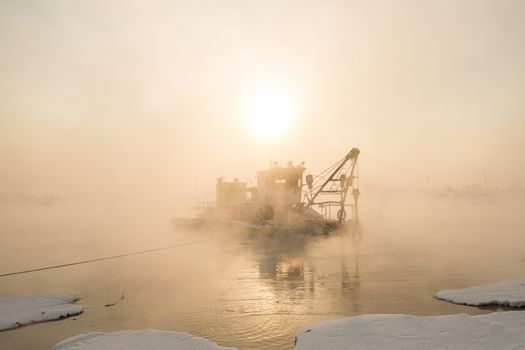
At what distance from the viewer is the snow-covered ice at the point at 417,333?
956cm

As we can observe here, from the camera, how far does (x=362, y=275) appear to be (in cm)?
2081

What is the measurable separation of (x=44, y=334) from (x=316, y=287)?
1179 cm

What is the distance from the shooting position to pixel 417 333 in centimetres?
1038

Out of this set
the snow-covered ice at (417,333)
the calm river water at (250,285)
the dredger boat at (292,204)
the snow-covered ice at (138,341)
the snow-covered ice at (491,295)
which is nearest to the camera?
the snow-covered ice at (417,333)

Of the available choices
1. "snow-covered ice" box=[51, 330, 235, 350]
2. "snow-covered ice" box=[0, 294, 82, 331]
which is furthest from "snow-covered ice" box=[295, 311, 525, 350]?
"snow-covered ice" box=[0, 294, 82, 331]

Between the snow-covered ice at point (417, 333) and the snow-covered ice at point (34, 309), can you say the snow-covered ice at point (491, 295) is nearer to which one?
the snow-covered ice at point (417, 333)

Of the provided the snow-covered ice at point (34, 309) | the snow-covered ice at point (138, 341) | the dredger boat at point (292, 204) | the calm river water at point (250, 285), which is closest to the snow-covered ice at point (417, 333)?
the calm river water at point (250, 285)

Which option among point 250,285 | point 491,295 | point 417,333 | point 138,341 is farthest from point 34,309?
point 491,295

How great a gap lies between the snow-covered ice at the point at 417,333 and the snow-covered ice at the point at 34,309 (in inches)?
385

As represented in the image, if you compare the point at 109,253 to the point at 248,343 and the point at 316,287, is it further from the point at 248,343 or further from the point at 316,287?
the point at 248,343

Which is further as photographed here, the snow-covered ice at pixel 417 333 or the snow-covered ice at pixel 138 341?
the snow-covered ice at pixel 138 341

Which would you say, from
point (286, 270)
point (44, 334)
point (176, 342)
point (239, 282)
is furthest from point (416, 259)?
point (44, 334)

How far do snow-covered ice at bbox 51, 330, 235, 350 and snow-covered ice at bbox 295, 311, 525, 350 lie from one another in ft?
10.4

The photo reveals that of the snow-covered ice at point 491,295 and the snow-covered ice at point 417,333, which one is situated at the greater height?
the snow-covered ice at point 417,333
